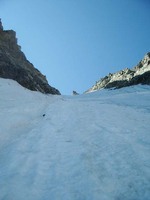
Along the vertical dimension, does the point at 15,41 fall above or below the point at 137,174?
above

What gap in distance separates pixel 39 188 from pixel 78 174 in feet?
3.21

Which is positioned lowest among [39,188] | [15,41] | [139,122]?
[39,188]

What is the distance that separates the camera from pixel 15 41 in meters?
53.0

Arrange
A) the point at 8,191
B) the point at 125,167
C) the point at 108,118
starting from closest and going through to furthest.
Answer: the point at 8,191
the point at 125,167
the point at 108,118

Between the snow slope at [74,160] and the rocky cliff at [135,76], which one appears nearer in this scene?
the snow slope at [74,160]

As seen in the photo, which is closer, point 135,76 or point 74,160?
point 74,160

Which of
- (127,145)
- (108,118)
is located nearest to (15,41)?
(108,118)

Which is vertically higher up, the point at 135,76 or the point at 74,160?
the point at 135,76

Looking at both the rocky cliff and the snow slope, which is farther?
the rocky cliff

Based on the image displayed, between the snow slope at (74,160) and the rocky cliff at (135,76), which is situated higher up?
the rocky cliff at (135,76)

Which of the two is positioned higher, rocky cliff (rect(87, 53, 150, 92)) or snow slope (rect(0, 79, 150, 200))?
rocky cliff (rect(87, 53, 150, 92))

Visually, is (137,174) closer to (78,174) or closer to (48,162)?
(78,174)

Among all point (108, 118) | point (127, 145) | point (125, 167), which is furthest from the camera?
point (108, 118)

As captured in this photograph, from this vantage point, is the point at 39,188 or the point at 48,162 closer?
the point at 39,188
